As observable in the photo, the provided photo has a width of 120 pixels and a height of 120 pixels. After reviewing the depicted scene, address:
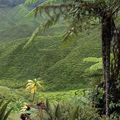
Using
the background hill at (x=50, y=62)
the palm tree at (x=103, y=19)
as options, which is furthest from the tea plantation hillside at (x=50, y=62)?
the palm tree at (x=103, y=19)

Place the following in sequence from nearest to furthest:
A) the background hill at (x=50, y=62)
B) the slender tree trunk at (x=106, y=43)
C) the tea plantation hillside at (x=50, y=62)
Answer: the slender tree trunk at (x=106, y=43)
the background hill at (x=50, y=62)
the tea plantation hillside at (x=50, y=62)

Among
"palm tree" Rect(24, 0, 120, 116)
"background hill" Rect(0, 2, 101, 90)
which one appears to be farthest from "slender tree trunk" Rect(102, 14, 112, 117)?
"background hill" Rect(0, 2, 101, 90)

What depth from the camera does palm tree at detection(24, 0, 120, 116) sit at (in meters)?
12.1

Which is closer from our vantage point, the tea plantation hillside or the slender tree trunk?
the slender tree trunk

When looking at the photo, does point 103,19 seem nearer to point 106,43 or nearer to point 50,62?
point 106,43

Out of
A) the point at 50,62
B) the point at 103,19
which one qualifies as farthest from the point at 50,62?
the point at 103,19

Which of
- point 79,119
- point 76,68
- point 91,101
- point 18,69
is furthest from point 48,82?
point 79,119

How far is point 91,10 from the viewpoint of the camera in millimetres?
12625

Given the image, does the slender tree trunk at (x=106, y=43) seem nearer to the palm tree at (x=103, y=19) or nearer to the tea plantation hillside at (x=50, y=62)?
the palm tree at (x=103, y=19)

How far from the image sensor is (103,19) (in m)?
12.2

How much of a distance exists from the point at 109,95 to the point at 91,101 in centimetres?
122

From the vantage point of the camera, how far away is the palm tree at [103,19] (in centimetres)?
1205

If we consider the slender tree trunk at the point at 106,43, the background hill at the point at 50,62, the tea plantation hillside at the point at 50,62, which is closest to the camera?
the slender tree trunk at the point at 106,43

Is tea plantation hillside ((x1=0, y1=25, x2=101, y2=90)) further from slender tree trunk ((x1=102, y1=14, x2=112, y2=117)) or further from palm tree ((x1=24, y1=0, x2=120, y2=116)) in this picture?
slender tree trunk ((x1=102, y1=14, x2=112, y2=117))
